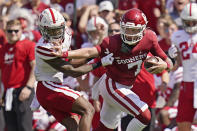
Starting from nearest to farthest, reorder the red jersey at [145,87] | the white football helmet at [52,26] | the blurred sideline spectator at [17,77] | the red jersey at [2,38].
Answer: the white football helmet at [52,26] < the red jersey at [145,87] < the blurred sideline spectator at [17,77] < the red jersey at [2,38]

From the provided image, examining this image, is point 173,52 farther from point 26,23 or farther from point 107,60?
point 26,23

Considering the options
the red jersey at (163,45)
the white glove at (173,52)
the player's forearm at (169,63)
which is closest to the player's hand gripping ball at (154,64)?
the player's forearm at (169,63)

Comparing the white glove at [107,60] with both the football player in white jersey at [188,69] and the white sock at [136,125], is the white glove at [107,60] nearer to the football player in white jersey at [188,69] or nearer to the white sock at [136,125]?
the white sock at [136,125]

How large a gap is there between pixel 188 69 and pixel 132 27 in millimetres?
1575

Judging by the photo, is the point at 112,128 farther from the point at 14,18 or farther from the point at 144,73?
the point at 14,18

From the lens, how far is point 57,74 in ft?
24.7

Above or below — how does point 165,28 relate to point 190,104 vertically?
above

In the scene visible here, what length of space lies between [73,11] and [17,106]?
261 centimetres

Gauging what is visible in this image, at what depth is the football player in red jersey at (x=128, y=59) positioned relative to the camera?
24.1 ft

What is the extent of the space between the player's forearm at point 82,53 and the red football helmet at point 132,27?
0.34 metres

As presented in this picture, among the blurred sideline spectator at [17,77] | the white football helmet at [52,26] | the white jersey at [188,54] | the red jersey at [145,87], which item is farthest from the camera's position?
the blurred sideline spectator at [17,77]

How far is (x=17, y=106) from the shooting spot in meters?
9.19

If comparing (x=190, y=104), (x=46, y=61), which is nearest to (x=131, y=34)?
(x=46, y=61)

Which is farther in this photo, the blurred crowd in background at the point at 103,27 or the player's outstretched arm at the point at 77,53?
the blurred crowd in background at the point at 103,27
